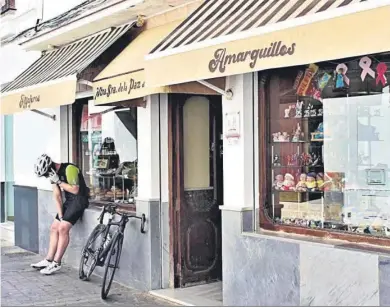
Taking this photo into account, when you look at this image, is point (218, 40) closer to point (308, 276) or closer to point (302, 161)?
point (302, 161)

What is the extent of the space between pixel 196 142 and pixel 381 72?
3.10 meters

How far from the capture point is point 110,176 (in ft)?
29.7

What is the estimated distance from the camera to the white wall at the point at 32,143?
10023mm

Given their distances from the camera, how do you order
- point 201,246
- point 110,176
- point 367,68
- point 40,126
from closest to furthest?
point 367,68
point 201,246
point 110,176
point 40,126

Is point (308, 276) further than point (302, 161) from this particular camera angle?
No

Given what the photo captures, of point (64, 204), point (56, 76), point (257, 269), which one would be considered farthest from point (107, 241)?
point (257, 269)

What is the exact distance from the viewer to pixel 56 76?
7.82m

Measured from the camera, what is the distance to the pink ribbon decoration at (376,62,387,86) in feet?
16.9

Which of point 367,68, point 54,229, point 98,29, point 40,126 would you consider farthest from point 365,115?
point 40,126

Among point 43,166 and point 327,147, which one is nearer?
point 327,147

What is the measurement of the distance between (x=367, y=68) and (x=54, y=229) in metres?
5.34

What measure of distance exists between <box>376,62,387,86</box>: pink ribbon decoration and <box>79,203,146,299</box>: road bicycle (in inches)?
137

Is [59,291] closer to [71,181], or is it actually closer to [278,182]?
[71,181]

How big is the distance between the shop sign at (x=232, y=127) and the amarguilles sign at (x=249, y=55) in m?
1.13
